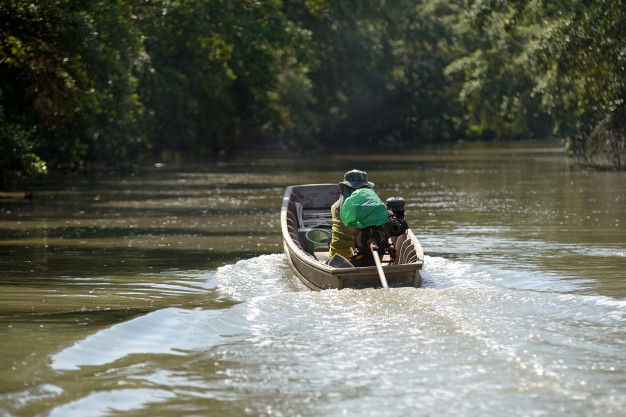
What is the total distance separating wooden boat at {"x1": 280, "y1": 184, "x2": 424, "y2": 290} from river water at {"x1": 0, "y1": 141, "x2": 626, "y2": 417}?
0.24m

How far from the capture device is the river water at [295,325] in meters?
7.35

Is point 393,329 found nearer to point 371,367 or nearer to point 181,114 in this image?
point 371,367

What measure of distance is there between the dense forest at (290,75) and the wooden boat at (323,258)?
6893mm

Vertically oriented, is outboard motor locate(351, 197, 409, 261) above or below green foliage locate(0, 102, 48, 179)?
below

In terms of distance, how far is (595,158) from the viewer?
109 feet

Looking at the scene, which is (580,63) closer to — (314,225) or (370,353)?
(314,225)

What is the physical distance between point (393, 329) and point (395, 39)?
6295 centimetres

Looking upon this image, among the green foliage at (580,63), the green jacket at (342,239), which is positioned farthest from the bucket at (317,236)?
the green foliage at (580,63)

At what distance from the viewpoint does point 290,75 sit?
53156 mm

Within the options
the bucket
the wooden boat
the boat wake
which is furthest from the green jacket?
the bucket

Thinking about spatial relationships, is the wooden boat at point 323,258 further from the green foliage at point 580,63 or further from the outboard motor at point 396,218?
the green foliage at point 580,63

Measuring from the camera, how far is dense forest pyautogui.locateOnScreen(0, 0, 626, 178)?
22547mm

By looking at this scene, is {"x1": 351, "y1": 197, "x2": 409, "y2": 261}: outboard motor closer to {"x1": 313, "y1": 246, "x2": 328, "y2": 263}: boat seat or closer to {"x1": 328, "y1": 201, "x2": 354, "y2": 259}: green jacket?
{"x1": 328, "y1": 201, "x2": 354, "y2": 259}: green jacket

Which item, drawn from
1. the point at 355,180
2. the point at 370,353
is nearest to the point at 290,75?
the point at 355,180
